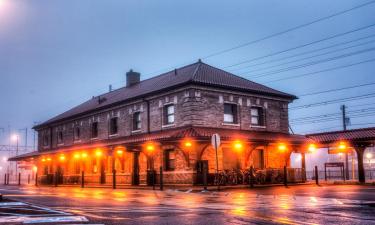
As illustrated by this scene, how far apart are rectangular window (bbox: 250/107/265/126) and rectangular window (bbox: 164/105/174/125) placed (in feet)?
19.7

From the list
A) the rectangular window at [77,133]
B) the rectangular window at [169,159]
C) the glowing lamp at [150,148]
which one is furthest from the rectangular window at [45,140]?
the rectangular window at [169,159]

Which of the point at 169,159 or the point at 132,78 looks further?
the point at 132,78

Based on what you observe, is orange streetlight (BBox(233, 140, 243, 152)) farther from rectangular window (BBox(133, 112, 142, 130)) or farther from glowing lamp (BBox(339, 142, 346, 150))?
rectangular window (BBox(133, 112, 142, 130))

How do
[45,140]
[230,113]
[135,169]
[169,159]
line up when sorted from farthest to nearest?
[45,140], [135,169], [230,113], [169,159]

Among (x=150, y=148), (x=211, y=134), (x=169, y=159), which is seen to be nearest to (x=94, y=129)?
(x=150, y=148)

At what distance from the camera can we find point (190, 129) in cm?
2586

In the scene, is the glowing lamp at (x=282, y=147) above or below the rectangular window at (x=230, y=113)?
below

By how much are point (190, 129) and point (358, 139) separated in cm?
1053

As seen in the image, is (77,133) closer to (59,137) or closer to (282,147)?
(59,137)

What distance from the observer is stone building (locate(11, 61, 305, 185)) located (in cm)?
2681

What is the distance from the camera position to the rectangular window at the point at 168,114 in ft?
96.4

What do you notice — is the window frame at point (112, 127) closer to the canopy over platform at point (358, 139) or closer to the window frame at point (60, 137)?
the window frame at point (60, 137)

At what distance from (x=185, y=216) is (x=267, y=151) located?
2238 cm

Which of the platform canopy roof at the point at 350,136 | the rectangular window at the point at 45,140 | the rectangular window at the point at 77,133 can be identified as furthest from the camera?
the rectangular window at the point at 45,140
